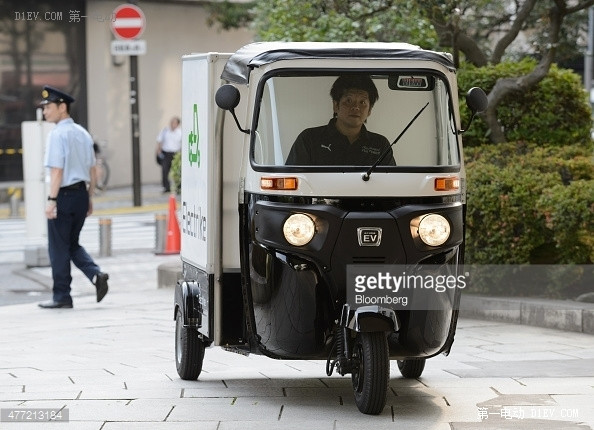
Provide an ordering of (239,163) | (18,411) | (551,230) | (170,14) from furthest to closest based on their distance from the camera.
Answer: (170,14) → (551,230) → (239,163) → (18,411)

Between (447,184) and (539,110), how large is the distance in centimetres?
633

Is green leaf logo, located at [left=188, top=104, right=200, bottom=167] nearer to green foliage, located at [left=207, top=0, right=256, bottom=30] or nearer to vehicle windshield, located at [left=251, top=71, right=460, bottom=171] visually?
vehicle windshield, located at [left=251, top=71, right=460, bottom=171]

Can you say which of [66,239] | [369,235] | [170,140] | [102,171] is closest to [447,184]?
[369,235]

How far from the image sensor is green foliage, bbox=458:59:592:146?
43.1ft

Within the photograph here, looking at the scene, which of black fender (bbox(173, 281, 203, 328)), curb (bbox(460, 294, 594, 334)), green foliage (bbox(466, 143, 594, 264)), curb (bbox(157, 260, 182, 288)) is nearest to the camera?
black fender (bbox(173, 281, 203, 328))

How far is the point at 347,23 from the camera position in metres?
A: 13.8

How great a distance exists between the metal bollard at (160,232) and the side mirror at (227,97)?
9999mm

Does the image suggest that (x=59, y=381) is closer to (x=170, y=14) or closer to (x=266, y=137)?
(x=266, y=137)

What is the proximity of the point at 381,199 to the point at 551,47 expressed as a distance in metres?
5.99

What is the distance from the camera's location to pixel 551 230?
421 inches

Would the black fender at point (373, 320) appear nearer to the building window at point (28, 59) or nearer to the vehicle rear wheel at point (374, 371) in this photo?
the vehicle rear wheel at point (374, 371)

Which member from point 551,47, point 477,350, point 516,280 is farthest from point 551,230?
point 551,47
